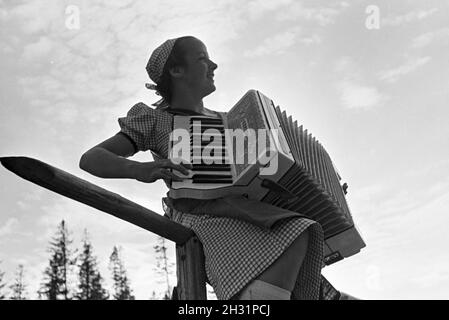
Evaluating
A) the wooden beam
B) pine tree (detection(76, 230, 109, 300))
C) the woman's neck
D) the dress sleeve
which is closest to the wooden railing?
the wooden beam

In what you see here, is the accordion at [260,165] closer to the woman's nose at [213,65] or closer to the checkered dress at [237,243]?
the checkered dress at [237,243]

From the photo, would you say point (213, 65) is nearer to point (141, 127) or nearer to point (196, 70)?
point (196, 70)

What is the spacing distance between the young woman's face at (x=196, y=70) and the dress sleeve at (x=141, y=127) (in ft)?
0.97

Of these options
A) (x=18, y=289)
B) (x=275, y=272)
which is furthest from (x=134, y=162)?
(x=18, y=289)

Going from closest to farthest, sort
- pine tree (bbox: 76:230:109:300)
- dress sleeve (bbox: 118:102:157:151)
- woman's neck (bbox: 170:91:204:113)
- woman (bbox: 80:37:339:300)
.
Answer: woman (bbox: 80:37:339:300)
dress sleeve (bbox: 118:102:157:151)
woman's neck (bbox: 170:91:204:113)
pine tree (bbox: 76:230:109:300)

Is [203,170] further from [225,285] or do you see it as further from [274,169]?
[225,285]

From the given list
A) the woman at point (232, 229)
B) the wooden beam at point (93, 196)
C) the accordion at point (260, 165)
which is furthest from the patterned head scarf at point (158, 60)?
the wooden beam at point (93, 196)

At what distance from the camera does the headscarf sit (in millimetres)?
2525

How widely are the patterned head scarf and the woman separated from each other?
24 cm

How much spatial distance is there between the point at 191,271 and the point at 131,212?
1.33ft

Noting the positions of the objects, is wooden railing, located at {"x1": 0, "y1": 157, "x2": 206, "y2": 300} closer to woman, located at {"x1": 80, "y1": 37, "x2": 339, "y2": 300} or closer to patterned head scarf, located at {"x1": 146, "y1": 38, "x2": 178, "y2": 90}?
woman, located at {"x1": 80, "y1": 37, "x2": 339, "y2": 300}

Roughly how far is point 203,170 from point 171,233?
11.2 inches

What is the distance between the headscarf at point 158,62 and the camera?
8.29 feet
